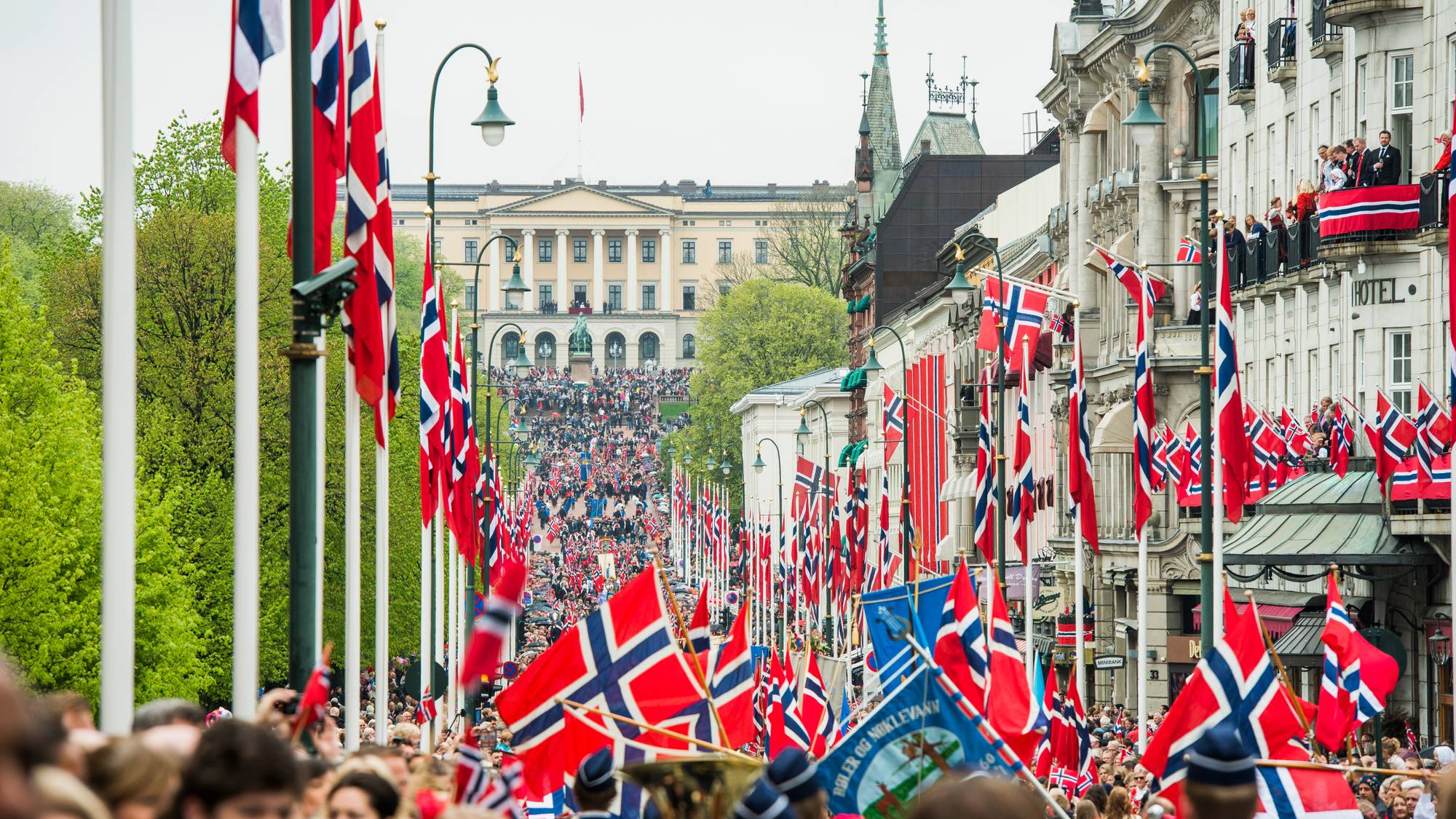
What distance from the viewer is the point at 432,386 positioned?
25203 millimetres

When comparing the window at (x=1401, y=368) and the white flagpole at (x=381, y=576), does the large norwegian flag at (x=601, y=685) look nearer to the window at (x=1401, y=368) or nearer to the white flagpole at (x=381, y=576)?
the white flagpole at (x=381, y=576)

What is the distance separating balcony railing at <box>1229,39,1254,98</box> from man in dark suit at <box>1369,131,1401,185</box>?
31.9 feet

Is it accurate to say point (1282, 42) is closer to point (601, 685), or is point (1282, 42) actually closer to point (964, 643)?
point (964, 643)

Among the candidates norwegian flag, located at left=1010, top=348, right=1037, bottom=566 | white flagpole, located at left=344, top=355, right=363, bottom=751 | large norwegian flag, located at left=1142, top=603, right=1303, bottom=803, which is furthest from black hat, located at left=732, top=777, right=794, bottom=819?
norwegian flag, located at left=1010, top=348, right=1037, bottom=566

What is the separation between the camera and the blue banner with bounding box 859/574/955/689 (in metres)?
18.9

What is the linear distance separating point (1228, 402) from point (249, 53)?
1311cm

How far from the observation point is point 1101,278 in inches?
1981

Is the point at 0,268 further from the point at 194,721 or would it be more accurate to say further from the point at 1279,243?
the point at 194,721

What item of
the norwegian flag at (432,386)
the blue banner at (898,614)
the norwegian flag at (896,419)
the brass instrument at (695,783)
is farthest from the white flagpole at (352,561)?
Result: the norwegian flag at (896,419)

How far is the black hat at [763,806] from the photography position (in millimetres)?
6641

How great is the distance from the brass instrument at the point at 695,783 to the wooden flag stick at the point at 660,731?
22cm

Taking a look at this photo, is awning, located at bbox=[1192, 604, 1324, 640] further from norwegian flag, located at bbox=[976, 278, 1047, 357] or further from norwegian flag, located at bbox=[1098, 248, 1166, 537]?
norwegian flag, located at bbox=[1098, 248, 1166, 537]

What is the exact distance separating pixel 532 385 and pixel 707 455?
148ft

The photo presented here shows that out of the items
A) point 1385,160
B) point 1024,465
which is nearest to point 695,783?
point 1385,160
